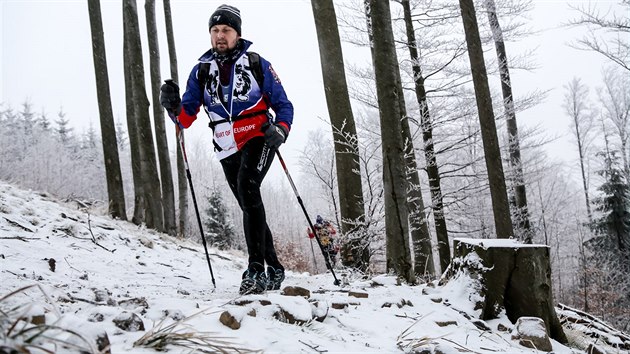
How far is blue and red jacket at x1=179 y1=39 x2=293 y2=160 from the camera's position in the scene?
356cm

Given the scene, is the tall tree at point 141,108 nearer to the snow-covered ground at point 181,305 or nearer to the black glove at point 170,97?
the snow-covered ground at point 181,305

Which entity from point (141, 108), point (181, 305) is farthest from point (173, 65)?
point (181, 305)

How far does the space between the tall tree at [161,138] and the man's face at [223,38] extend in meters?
8.33

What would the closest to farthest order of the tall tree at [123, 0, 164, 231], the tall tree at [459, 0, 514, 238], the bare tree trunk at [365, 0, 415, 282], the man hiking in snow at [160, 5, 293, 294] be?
the man hiking in snow at [160, 5, 293, 294] → the bare tree trunk at [365, 0, 415, 282] → the tall tree at [459, 0, 514, 238] → the tall tree at [123, 0, 164, 231]

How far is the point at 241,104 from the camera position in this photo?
3.56 m

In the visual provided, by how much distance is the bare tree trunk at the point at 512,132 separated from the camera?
11.8 metres

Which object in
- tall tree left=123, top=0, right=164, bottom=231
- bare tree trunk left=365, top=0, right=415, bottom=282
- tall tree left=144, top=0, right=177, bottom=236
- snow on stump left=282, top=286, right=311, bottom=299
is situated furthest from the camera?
tall tree left=144, top=0, right=177, bottom=236

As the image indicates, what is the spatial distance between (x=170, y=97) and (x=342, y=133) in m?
3.21

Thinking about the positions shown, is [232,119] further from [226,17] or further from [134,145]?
[134,145]

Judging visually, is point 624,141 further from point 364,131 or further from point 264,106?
point 264,106

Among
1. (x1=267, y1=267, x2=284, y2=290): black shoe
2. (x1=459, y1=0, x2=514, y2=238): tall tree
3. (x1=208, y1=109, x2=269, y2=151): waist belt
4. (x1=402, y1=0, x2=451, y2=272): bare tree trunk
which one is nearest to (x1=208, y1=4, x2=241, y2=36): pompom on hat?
(x1=208, y1=109, x2=269, y2=151): waist belt

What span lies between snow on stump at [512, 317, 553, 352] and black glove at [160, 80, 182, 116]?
3151 mm

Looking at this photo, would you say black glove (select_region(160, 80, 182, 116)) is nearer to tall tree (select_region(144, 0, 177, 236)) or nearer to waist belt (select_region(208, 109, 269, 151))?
waist belt (select_region(208, 109, 269, 151))

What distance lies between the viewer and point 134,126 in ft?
35.4
